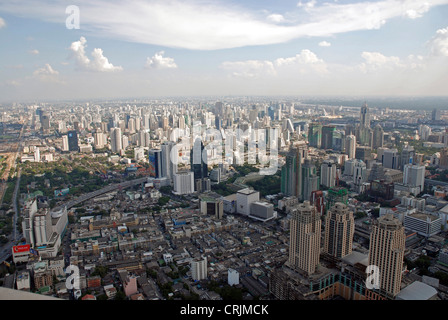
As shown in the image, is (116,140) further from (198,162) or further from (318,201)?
(318,201)

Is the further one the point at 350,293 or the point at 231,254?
the point at 231,254

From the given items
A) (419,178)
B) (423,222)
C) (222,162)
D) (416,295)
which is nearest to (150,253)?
(416,295)

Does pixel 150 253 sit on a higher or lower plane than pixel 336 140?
lower

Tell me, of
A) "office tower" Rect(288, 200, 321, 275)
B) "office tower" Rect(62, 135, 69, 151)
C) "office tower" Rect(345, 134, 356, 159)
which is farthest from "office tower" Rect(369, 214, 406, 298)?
"office tower" Rect(62, 135, 69, 151)

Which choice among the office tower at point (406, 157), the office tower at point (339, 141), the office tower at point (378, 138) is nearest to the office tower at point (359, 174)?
the office tower at point (406, 157)

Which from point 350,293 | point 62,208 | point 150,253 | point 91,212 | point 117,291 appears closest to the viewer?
point 350,293

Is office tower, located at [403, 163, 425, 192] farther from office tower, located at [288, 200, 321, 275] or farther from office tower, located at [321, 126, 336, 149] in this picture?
office tower, located at [288, 200, 321, 275]

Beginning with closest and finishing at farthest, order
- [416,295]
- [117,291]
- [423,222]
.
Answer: [416,295] → [117,291] → [423,222]

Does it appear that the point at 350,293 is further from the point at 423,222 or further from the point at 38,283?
the point at 38,283
